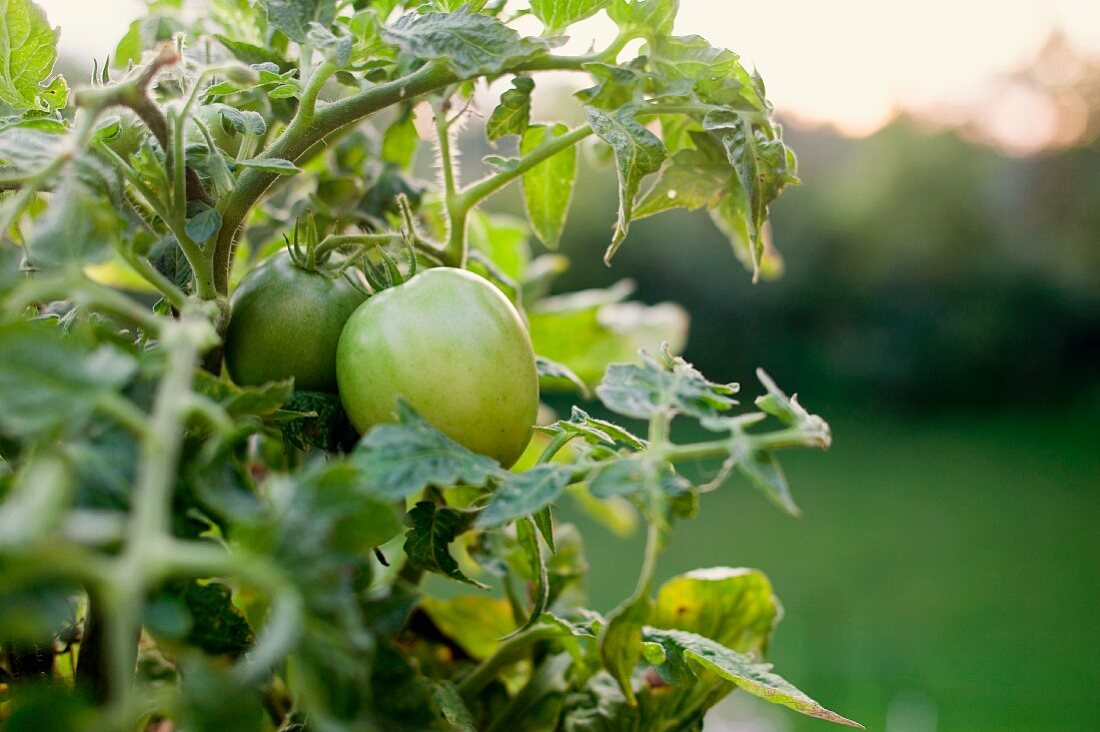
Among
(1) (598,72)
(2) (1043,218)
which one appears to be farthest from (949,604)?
(2) (1043,218)

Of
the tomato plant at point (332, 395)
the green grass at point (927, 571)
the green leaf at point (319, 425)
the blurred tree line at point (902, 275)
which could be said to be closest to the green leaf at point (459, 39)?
the tomato plant at point (332, 395)

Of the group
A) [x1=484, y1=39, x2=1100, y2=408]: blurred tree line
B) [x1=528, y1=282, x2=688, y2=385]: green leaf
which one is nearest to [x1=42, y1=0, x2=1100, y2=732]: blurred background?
[x1=484, y1=39, x2=1100, y2=408]: blurred tree line

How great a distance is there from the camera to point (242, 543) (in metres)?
0.16

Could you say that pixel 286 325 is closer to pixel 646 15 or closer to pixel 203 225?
pixel 203 225

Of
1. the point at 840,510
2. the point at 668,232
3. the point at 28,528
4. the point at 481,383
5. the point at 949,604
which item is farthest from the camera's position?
the point at 668,232

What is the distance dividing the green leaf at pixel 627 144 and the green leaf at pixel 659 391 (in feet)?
0.24

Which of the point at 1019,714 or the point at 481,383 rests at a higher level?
the point at 481,383

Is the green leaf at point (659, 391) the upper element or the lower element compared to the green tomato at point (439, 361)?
upper

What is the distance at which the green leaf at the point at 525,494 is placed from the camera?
7.8 inches

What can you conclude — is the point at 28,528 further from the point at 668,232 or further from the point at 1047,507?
the point at 668,232

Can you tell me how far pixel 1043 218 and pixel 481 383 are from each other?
13.9 ft

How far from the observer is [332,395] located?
29 cm

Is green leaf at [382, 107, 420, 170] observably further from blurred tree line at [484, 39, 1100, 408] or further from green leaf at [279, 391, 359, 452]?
blurred tree line at [484, 39, 1100, 408]

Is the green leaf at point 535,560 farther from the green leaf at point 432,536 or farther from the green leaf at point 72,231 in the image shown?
the green leaf at point 72,231
